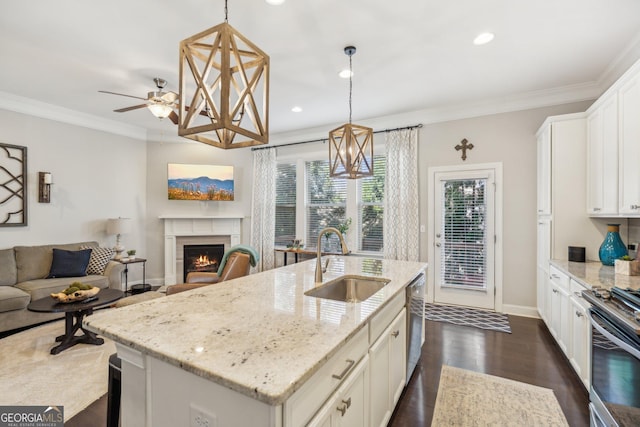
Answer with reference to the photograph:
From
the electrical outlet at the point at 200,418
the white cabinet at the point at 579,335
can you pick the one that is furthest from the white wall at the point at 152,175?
the electrical outlet at the point at 200,418

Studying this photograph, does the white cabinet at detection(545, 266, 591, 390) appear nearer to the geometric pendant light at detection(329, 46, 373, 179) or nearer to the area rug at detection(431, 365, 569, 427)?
the area rug at detection(431, 365, 569, 427)

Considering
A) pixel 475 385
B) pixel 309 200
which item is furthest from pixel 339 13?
pixel 309 200

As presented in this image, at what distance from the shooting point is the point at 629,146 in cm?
237

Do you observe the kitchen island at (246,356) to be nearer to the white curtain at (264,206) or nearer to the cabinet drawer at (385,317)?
the cabinet drawer at (385,317)

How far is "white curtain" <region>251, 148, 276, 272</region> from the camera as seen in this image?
5.99 metres

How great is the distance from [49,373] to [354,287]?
2714mm

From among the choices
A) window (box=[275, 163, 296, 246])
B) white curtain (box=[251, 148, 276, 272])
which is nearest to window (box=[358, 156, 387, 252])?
window (box=[275, 163, 296, 246])

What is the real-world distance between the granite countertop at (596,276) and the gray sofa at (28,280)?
17.7 ft

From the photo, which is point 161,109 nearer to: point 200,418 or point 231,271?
point 231,271

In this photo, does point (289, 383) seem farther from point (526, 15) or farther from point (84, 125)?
point (84, 125)

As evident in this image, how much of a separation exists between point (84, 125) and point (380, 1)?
198 inches

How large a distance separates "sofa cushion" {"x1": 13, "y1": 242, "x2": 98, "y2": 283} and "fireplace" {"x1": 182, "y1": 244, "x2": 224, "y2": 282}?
2.02m

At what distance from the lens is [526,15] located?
2406 millimetres

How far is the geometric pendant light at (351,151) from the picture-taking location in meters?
2.70
